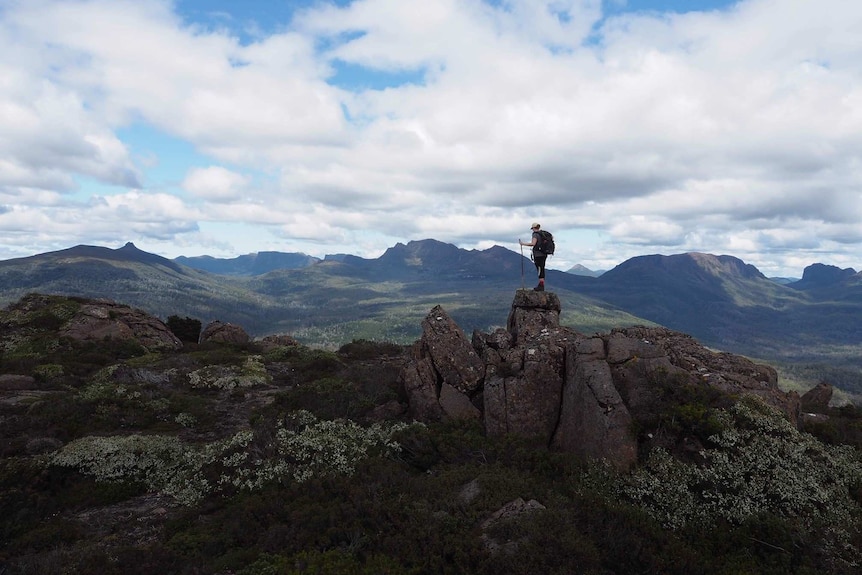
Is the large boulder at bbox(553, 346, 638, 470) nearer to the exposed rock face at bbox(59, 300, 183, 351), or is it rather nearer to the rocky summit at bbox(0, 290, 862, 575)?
the rocky summit at bbox(0, 290, 862, 575)

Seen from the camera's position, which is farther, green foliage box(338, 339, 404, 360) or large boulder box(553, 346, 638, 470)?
green foliage box(338, 339, 404, 360)

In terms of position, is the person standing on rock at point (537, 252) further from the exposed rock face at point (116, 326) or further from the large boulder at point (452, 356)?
the exposed rock face at point (116, 326)

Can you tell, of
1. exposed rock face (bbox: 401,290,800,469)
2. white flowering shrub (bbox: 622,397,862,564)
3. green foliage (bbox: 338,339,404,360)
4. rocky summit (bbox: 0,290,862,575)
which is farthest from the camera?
green foliage (bbox: 338,339,404,360)

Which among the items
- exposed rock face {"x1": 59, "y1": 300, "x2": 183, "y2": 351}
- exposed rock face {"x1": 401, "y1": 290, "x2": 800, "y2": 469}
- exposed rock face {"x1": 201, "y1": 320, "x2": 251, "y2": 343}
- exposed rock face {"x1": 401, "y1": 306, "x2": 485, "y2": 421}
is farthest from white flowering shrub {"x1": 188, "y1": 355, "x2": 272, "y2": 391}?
exposed rock face {"x1": 201, "y1": 320, "x2": 251, "y2": 343}

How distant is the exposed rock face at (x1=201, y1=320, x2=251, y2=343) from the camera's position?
5087 cm

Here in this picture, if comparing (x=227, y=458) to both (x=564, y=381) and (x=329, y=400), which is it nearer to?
(x=329, y=400)

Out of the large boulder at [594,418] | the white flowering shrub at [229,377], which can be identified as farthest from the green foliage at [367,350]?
the large boulder at [594,418]

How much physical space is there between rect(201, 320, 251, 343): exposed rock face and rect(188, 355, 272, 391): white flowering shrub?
17121 mm

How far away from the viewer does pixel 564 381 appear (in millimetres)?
20156

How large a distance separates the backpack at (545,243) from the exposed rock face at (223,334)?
37954mm

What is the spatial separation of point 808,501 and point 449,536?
1118 centimetres

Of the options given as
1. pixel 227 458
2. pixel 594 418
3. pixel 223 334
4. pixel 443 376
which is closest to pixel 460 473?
pixel 594 418

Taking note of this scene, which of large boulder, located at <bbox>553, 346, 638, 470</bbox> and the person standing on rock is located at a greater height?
the person standing on rock

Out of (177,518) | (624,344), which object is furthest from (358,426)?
(624,344)
